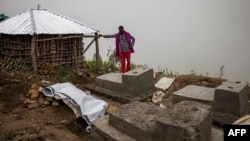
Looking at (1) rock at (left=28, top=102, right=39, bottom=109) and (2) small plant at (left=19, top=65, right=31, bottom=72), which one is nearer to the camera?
(1) rock at (left=28, top=102, right=39, bottom=109)

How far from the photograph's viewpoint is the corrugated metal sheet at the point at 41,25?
34.6ft

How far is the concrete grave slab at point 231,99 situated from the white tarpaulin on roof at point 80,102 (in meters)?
2.63

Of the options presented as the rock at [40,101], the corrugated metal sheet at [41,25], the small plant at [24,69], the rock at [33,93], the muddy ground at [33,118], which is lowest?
the muddy ground at [33,118]

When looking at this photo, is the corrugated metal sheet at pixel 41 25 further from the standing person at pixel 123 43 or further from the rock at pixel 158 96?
the rock at pixel 158 96

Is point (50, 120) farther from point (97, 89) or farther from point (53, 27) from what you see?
point (53, 27)

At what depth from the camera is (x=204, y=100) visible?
19.7 ft

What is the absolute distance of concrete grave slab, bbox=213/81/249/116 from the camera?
5.39 metres

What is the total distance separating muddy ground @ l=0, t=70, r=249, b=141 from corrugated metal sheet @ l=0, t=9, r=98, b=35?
2.67 meters

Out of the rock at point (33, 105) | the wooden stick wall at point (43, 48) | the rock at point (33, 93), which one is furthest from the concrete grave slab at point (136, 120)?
the wooden stick wall at point (43, 48)

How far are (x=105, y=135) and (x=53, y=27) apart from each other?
8.27 m

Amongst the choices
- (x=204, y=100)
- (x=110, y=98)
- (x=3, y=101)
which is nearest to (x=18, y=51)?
(x=3, y=101)

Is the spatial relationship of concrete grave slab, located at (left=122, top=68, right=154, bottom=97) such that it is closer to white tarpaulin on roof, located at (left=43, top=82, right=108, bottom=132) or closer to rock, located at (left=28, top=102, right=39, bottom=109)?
white tarpaulin on roof, located at (left=43, top=82, right=108, bottom=132)

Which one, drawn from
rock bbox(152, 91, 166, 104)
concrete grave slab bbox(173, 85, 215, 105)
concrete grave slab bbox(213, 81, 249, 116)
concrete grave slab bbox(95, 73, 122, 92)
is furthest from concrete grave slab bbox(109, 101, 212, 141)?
concrete grave slab bbox(95, 73, 122, 92)

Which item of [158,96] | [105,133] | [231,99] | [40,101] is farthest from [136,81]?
[105,133]
